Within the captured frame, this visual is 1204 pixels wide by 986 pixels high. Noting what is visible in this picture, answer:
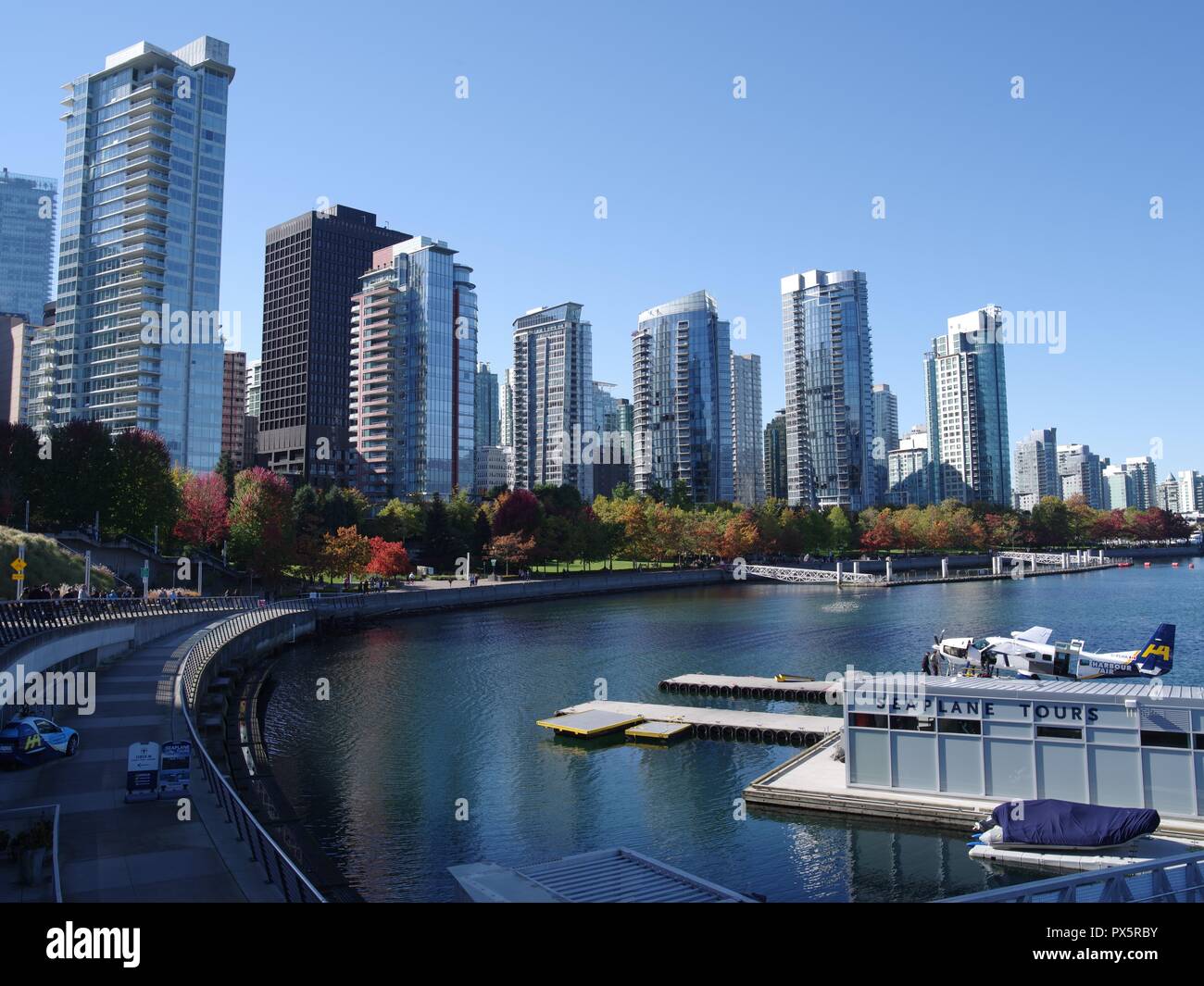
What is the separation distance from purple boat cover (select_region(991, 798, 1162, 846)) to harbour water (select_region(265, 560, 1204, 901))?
1.22 meters

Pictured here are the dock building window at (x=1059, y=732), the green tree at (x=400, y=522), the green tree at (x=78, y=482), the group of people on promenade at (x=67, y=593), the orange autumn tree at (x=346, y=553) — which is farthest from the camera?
the green tree at (x=400, y=522)

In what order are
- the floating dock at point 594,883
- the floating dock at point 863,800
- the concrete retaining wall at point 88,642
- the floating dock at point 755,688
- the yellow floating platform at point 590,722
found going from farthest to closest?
the floating dock at point 755,688 → the yellow floating platform at point 590,722 → the concrete retaining wall at point 88,642 → the floating dock at point 863,800 → the floating dock at point 594,883

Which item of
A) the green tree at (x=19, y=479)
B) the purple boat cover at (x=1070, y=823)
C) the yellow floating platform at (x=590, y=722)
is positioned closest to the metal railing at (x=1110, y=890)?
the purple boat cover at (x=1070, y=823)

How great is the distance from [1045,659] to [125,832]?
4602 centimetres

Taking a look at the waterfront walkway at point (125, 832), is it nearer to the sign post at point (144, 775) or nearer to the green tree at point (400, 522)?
the sign post at point (144, 775)

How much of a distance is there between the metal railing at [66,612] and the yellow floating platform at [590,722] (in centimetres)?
2107

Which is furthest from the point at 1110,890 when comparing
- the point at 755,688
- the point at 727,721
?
the point at 755,688

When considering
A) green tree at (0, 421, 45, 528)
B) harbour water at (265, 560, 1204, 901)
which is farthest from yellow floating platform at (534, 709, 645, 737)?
green tree at (0, 421, 45, 528)

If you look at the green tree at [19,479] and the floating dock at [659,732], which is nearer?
the floating dock at [659,732]

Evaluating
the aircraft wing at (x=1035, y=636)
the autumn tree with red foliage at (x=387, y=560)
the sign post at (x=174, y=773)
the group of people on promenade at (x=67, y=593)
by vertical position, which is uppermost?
the autumn tree with red foliage at (x=387, y=560)

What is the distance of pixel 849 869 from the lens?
921 inches

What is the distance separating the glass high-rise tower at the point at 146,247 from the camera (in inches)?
5463

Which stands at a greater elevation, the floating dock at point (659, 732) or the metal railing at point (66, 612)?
the metal railing at point (66, 612)
